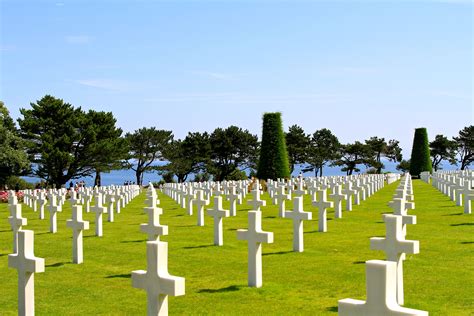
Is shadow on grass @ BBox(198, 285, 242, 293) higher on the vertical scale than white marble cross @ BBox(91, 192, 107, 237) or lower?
lower

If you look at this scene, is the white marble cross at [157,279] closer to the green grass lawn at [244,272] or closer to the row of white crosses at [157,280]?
the row of white crosses at [157,280]

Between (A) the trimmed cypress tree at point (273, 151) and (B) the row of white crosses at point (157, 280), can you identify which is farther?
(A) the trimmed cypress tree at point (273, 151)

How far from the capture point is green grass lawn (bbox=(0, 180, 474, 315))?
24.1 ft

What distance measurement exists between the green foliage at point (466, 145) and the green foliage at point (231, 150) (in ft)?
98.5

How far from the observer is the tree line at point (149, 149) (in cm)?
4941

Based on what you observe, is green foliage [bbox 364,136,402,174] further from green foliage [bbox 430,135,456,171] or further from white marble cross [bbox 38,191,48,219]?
white marble cross [bbox 38,191,48,219]

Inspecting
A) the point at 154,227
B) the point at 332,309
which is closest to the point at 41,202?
the point at 154,227

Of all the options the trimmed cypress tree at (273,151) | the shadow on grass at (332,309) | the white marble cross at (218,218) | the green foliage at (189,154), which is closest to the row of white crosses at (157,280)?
the shadow on grass at (332,309)

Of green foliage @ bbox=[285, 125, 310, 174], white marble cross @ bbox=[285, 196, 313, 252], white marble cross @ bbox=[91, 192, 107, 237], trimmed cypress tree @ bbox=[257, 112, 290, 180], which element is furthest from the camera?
green foliage @ bbox=[285, 125, 310, 174]

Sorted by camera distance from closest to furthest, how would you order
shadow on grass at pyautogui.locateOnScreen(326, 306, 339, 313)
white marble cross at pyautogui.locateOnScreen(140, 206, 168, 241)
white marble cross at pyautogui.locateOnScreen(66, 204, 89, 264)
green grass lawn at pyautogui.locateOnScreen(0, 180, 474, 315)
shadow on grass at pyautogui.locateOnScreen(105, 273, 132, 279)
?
shadow on grass at pyautogui.locateOnScreen(326, 306, 339, 313)
green grass lawn at pyautogui.locateOnScreen(0, 180, 474, 315)
shadow on grass at pyautogui.locateOnScreen(105, 273, 132, 279)
white marble cross at pyautogui.locateOnScreen(140, 206, 168, 241)
white marble cross at pyautogui.locateOnScreen(66, 204, 89, 264)

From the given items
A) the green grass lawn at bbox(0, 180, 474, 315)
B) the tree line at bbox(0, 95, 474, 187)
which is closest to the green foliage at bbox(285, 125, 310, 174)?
the tree line at bbox(0, 95, 474, 187)

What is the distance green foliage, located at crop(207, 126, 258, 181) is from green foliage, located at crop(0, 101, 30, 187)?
26.9 m

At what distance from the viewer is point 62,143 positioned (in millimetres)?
49750

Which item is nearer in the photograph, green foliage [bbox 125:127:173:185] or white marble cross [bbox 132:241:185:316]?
white marble cross [bbox 132:241:185:316]
